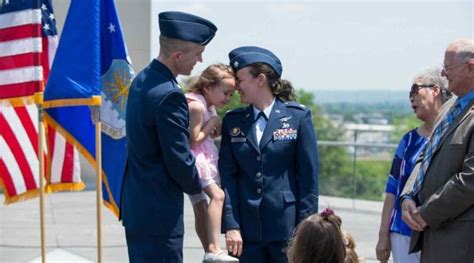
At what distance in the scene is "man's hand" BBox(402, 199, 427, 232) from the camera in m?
4.14

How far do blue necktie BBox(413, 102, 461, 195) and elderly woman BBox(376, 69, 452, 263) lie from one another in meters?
0.50

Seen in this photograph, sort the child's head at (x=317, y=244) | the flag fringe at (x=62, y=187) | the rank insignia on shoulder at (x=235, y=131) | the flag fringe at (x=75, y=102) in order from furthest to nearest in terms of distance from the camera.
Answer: the flag fringe at (x=62, y=187) → the flag fringe at (x=75, y=102) → the rank insignia on shoulder at (x=235, y=131) → the child's head at (x=317, y=244)

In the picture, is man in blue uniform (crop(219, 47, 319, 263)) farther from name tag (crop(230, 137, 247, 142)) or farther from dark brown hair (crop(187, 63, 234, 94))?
dark brown hair (crop(187, 63, 234, 94))

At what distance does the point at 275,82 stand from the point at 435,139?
3.04 feet

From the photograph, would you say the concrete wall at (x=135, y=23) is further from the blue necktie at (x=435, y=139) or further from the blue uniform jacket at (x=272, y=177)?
the blue necktie at (x=435, y=139)

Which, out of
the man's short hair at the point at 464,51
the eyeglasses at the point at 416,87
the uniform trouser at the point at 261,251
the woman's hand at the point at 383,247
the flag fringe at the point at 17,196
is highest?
the man's short hair at the point at 464,51

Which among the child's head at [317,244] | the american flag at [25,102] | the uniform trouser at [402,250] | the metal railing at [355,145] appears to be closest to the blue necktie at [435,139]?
the uniform trouser at [402,250]

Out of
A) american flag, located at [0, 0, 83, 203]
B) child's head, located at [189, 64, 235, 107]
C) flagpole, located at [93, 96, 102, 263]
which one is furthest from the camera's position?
american flag, located at [0, 0, 83, 203]

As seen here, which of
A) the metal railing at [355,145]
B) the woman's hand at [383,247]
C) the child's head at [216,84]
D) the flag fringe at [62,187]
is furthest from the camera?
the metal railing at [355,145]

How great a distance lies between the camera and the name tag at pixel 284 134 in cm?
460

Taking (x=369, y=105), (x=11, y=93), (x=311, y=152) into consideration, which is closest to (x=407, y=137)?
(x=311, y=152)

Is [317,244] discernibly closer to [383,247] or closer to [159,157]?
[159,157]

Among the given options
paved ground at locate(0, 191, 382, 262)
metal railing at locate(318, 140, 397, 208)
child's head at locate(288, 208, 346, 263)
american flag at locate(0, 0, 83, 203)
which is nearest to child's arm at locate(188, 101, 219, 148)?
child's head at locate(288, 208, 346, 263)

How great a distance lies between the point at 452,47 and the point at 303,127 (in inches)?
35.5
